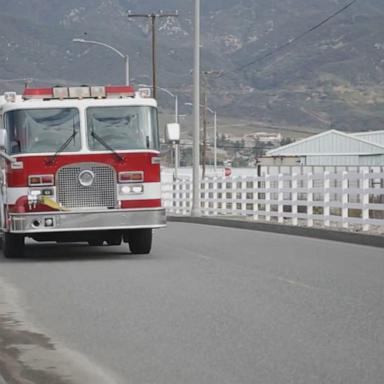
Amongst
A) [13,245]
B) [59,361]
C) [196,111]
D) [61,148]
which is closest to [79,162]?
[61,148]

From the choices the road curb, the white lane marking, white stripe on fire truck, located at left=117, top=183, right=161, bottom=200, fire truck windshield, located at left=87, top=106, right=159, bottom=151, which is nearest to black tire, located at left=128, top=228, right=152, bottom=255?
white stripe on fire truck, located at left=117, top=183, right=161, bottom=200

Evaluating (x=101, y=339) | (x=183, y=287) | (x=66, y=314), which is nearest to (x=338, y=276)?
(x=183, y=287)

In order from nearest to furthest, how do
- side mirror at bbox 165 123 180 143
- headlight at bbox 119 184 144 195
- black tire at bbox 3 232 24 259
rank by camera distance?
headlight at bbox 119 184 144 195 → black tire at bbox 3 232 24 259 → side mirror at bbox 165 123 180 143

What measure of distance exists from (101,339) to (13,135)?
360 inches

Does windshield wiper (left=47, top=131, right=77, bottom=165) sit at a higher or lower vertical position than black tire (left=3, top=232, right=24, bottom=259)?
higher

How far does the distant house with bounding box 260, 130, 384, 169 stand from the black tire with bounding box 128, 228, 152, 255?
69407 mm

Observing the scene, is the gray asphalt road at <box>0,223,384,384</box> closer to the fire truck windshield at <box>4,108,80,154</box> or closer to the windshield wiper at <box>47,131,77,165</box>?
the windshield wiper at <box>47,131,77,165</box>

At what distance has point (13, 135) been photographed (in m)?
19.3

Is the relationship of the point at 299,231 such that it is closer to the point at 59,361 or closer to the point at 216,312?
the point at 216,312

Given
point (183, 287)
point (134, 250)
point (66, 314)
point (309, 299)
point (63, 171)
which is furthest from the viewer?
point (134, 250)

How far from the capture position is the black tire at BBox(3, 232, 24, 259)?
20.1 metres

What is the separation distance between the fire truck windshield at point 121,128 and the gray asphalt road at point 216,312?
2.04 m

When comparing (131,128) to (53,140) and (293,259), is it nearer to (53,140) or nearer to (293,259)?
(53,140)

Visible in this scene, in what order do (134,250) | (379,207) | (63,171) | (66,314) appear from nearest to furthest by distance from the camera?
(66,314) → (63,171) → (134,250) → (379,207)
